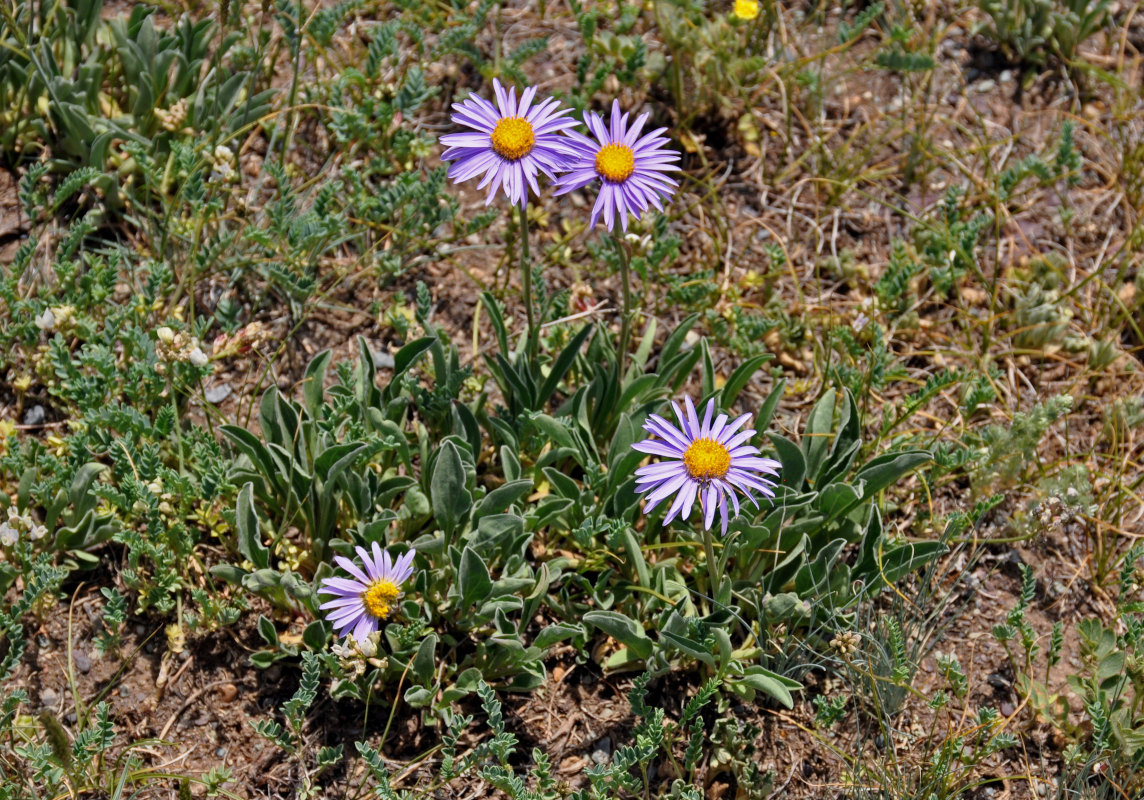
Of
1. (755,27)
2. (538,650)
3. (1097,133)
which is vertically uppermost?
(755,27)

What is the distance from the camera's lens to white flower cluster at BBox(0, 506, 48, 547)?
10.4 feet

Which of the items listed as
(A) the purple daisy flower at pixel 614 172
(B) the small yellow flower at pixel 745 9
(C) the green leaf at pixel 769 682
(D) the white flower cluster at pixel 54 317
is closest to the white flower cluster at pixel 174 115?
(D) the white flower cluster at pixel 54 317

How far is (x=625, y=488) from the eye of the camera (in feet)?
10.7

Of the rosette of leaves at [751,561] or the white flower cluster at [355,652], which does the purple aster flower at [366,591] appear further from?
the rosette of leaves at [751,561]

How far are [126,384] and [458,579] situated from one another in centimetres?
134

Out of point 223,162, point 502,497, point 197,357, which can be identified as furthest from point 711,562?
point 223,162

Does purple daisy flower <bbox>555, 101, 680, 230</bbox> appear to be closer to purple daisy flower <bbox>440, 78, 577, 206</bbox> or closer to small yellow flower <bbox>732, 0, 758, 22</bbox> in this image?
purple daisy flower <bbox>440, 78, 577, 206</bbox>

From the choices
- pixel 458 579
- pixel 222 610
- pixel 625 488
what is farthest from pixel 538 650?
pixel 222 610

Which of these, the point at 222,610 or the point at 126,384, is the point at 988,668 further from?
the point at 126,384

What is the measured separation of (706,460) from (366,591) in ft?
3.39

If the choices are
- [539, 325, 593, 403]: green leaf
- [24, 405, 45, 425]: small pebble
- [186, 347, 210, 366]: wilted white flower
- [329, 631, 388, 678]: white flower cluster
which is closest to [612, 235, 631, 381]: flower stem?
[539, 325, 593, 403]: green leaf

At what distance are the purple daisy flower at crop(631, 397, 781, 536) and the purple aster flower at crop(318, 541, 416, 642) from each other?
2.43ft

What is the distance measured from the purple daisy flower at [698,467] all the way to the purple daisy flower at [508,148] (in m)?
0.79

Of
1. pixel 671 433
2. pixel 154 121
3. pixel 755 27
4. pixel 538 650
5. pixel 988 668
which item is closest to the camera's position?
pixel 671 433
